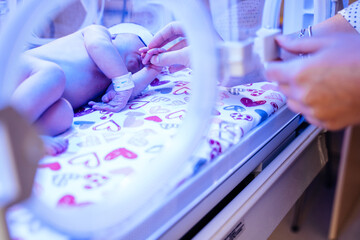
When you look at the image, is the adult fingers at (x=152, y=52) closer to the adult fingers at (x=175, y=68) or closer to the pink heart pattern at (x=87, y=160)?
the adult fingers at (x=175, y=68)

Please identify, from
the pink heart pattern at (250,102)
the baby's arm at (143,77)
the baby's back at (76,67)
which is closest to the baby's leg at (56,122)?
the baby's back at (76,67)

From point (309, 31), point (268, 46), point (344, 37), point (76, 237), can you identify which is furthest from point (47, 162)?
point (309, 31)

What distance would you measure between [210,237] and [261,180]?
284mm

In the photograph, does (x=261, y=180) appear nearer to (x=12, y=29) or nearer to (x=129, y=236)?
(x=129, y=236)

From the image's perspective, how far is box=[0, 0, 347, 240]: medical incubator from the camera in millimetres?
470

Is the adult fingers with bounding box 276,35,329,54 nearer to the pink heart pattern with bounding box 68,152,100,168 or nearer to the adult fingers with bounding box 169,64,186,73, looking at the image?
the pink heart pattern with bounding box 68,152,100,168

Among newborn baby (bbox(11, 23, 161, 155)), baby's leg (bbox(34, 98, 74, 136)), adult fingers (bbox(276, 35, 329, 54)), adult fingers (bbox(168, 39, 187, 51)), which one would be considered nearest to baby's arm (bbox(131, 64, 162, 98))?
newborn baby (bbox(11, 23, 161, 155))

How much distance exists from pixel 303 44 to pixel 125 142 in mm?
479

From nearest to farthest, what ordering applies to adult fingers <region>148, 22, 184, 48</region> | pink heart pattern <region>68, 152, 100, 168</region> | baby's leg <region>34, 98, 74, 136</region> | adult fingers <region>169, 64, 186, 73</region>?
pink heart pattern <region>68, 152, 100, 168</region>, baby's leg <region>34, 98, 74, 136</region>, adult fingers <region>148, 22, 184, 48</region>, adult fingers <region>169, 64, 186, 73</region>

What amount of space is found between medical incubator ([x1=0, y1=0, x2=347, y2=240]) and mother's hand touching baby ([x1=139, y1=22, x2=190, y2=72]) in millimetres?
106

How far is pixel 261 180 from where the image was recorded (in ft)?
3.05

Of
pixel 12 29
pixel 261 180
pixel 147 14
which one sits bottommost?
pixel 261 180

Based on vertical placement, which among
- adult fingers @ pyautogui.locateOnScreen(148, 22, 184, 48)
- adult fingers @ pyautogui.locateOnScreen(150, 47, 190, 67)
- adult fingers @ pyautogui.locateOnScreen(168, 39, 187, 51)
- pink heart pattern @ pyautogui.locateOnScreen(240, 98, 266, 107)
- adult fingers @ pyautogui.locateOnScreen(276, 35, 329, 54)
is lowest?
pink heart pattern @ pyautogui.locateOnScreen(240, 98, 266, 107)

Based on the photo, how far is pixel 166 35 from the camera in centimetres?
122
